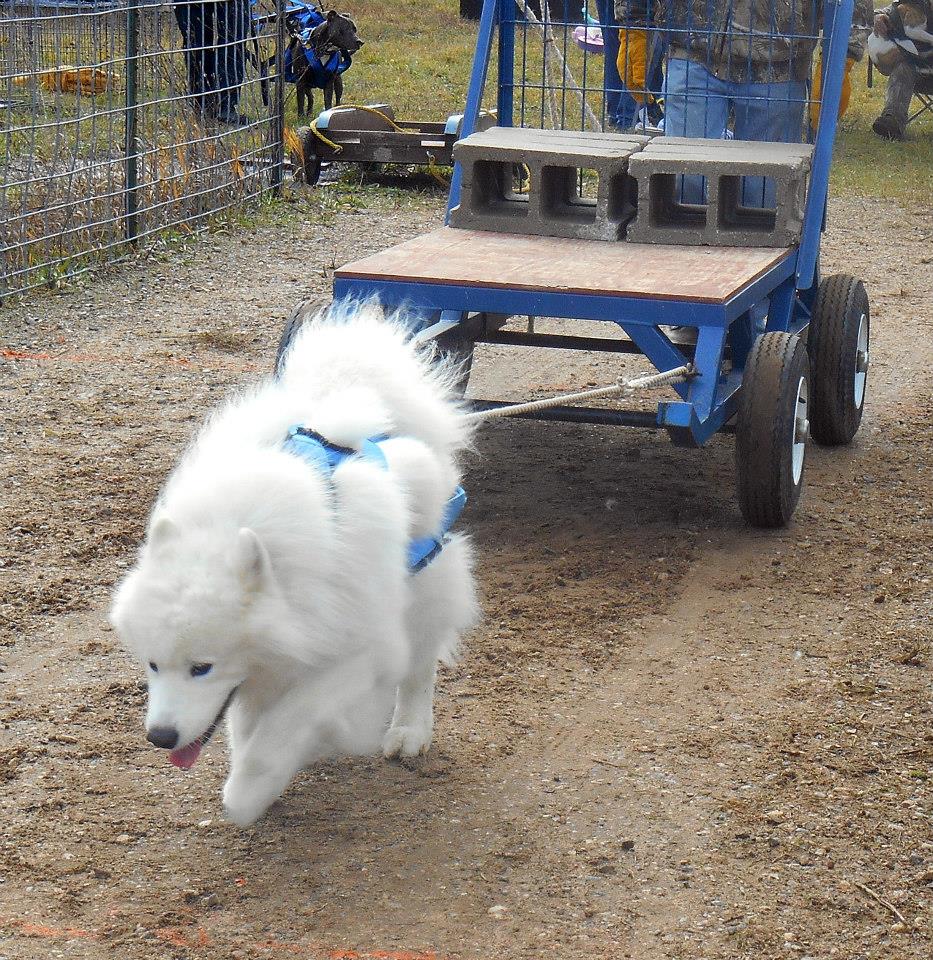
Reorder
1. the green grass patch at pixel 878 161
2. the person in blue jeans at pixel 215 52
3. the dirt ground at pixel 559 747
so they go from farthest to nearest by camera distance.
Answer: the green grass patch at pixel 878 161
the person in blue jeans at pixel 215 52
the dirt ground at pixel 559 747

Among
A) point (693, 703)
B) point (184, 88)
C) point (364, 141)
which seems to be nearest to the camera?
point (693, 703)

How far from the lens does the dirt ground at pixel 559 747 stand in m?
2.63

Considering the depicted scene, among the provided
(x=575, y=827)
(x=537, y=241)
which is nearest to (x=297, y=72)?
(x=537, y=241)

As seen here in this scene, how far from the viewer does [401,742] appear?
3184mm

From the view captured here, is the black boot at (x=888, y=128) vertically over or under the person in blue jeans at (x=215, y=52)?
under

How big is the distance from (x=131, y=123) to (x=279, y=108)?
75.8 inches

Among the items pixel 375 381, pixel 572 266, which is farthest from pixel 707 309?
pixel 375 381

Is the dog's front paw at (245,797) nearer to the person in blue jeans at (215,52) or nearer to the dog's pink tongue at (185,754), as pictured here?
the dog's pink tongue at (185,754)

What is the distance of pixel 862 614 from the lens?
402 centimetres

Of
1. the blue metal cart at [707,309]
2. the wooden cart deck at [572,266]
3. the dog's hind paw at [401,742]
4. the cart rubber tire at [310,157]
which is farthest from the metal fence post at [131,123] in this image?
the dog's hind paw at [401,742]

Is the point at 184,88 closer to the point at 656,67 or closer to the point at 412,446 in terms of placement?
the point at 656,67

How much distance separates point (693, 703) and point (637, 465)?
5.94 feet

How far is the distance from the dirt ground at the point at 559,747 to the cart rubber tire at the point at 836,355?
0.13 m

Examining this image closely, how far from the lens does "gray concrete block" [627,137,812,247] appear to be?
4852 mm
